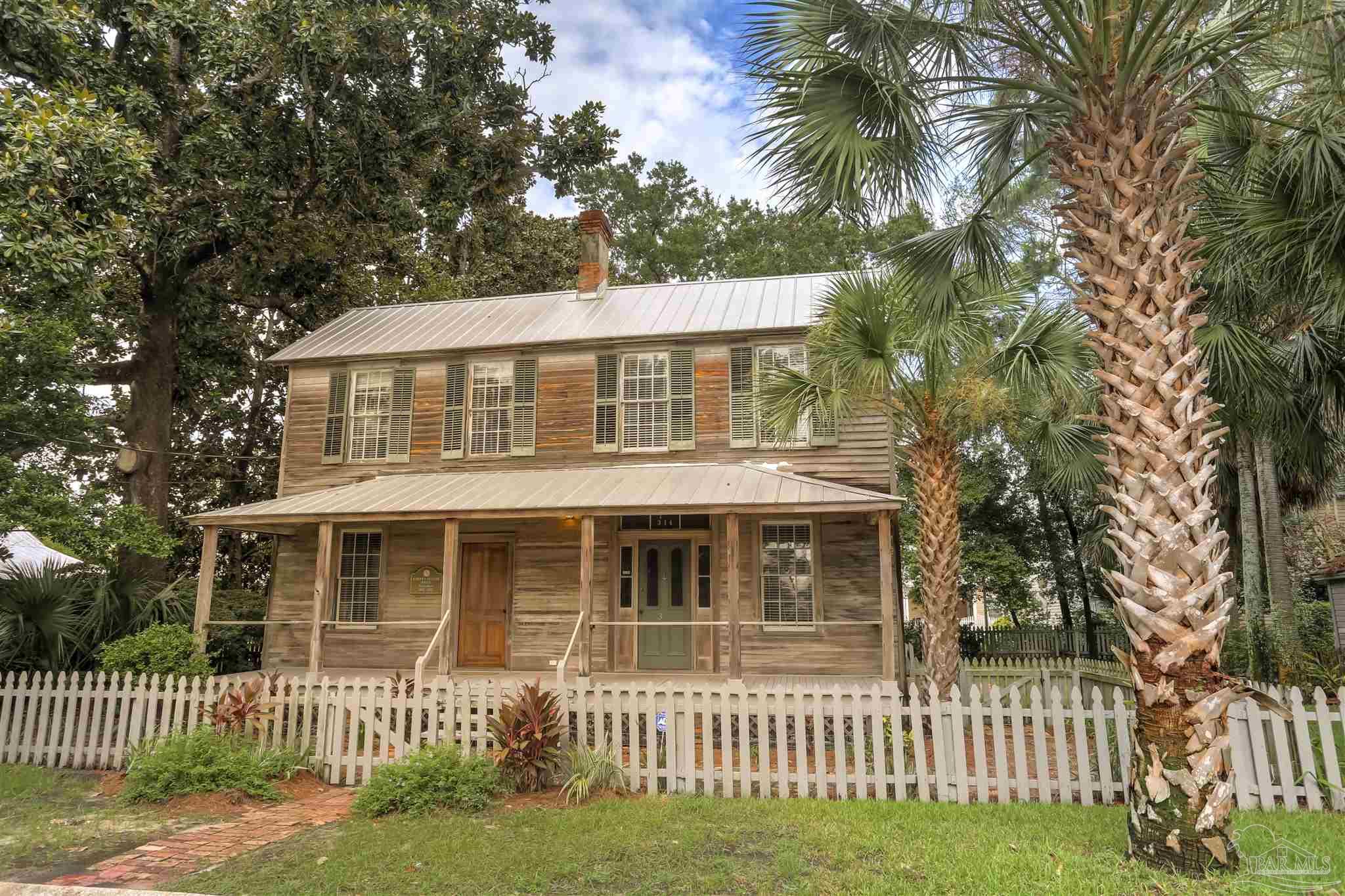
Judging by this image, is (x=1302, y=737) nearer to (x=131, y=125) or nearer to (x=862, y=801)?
(x=862, y=801)

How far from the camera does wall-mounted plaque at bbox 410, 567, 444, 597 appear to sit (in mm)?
14141

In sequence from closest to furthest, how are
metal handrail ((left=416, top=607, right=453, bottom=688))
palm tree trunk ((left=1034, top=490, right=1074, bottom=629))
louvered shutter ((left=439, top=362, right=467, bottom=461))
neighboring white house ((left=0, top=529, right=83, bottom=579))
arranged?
metal handrail ((left=416, top=607, right=453, bottom=688)), neighboring white house ((left=0, top=529, right=83, bottom=579)), louvered shutter ((left=439, top=362, right=467, bottom=461)), palm tree trunk ((left=1034, top=490, right=1074, bottom=629))

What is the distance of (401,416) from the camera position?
49.2 ft

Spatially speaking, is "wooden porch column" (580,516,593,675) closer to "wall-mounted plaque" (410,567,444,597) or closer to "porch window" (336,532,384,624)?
"wall-mounted plaque" (410,567,444,597)

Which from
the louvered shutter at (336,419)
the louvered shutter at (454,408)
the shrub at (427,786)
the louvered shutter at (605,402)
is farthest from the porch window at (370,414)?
the shrub at (427,786)

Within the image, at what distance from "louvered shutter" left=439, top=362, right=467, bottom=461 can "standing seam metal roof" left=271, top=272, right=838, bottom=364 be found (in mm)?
463

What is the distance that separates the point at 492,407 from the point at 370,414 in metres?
2.43

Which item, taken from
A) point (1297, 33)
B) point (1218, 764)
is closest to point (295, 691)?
point (1218, 764)

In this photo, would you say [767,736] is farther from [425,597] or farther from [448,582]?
[425,597]

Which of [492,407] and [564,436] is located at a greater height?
[492,407]

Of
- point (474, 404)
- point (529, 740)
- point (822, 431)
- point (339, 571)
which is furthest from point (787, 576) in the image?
point (339, 571)

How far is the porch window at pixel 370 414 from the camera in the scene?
15.0 meters
